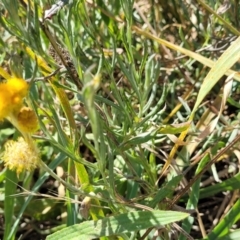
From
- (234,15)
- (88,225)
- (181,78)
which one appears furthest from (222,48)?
(88,225)

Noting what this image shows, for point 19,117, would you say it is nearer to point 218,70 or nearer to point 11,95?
point 11,95

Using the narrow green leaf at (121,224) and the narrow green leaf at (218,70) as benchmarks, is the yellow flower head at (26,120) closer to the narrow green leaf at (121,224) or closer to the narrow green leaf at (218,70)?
the narrow green leaf at (121,224)

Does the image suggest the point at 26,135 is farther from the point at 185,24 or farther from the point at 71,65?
the point at 185,24

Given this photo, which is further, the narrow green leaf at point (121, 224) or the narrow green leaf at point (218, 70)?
the narrow green leaf at point (218, 70)

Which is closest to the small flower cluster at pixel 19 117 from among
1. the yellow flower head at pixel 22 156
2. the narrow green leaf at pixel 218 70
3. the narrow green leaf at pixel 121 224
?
the yellow flower head at pixel 22 156

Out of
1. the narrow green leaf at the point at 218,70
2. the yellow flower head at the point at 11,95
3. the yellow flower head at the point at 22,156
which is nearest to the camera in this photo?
the yellow flower head at the point at 11,95

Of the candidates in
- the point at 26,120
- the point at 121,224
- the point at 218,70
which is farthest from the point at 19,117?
the point at 218,70

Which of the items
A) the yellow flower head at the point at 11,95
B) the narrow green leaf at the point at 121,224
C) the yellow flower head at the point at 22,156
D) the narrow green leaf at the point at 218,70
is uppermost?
the yellow flower head at the point at 11,95
